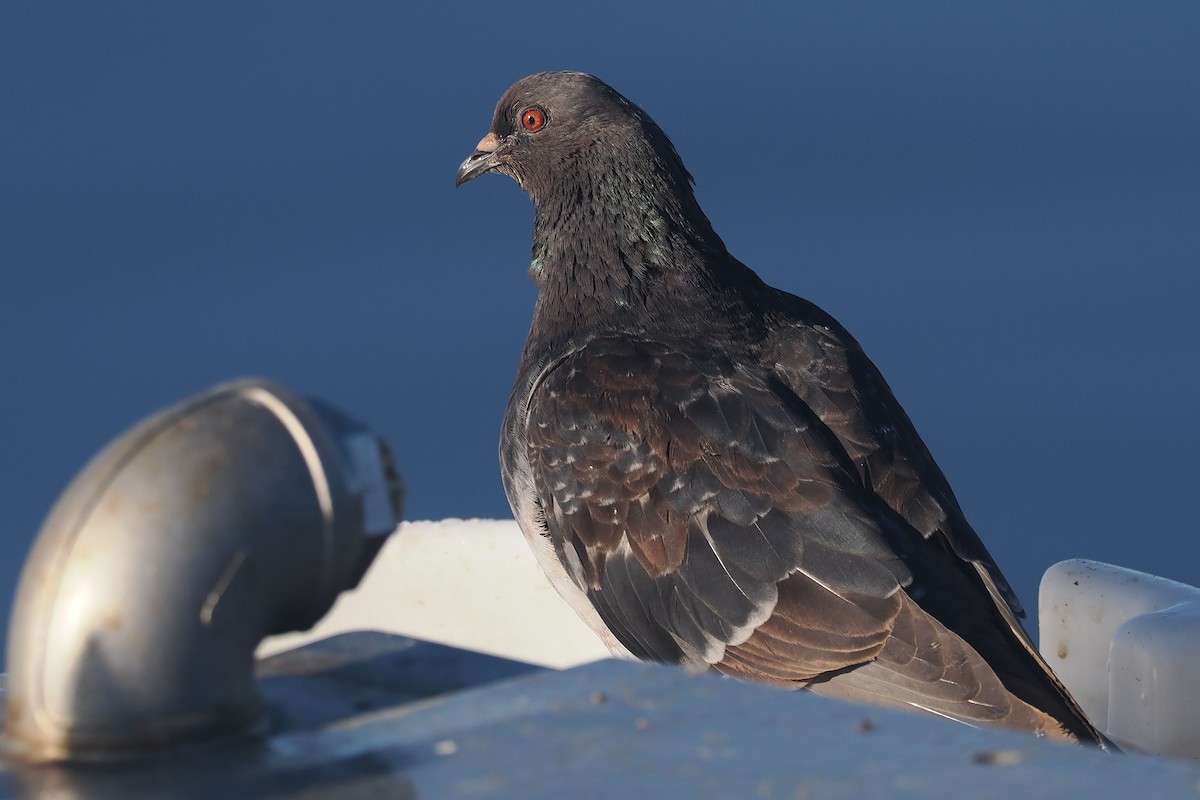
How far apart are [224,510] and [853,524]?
8.55ft

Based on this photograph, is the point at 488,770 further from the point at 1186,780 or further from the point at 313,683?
the point at 1186,780

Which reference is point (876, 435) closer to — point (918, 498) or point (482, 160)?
point (918, 498)

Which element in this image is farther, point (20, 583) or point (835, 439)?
point (835, 439)

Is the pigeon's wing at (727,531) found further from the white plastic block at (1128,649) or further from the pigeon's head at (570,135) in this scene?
the pigeon's head at (570,135)

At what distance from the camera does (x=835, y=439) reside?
4277 mm

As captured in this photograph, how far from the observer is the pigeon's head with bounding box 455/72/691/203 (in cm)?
502

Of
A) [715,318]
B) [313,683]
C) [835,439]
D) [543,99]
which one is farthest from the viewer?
[543,99]

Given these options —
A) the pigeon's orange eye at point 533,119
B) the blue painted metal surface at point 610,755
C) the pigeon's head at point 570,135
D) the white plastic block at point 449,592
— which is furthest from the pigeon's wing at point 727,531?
the blue painted metal surface at point 610,755

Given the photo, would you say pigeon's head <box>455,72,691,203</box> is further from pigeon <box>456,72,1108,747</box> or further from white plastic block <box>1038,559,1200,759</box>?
white plastic block <box>1038,559,1200,759</box>

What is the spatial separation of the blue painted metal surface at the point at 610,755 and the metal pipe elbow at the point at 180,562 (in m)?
0.05

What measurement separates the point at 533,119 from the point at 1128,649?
8.17ft

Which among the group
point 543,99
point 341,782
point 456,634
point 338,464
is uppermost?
point 543,99

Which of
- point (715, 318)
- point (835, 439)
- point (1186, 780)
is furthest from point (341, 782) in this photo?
point (715, 318)

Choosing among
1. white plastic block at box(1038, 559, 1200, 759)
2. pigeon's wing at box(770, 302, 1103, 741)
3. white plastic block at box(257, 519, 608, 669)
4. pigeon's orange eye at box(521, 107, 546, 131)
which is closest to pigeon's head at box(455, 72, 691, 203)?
pigeon's orange eye at box(521, 107, 546, 131)
